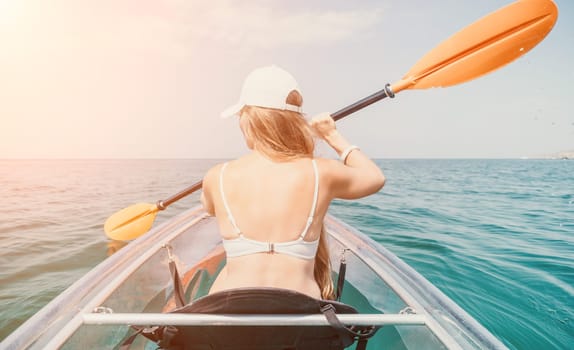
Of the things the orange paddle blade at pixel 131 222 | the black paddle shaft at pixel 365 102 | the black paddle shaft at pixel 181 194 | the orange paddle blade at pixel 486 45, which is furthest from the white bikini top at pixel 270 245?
the orange paddle blade at pixel 131 222

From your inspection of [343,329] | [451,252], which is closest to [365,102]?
[343,329]

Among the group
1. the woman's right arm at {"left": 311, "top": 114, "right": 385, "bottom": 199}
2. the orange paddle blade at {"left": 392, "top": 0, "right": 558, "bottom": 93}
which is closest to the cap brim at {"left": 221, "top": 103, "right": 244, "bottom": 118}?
the woman's right arm at {"left": 311, "top": 114, "right": 385, "bottom": 199}

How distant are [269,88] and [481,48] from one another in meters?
2.33

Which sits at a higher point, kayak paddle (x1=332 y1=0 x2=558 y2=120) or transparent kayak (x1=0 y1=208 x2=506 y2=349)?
kayak paddle (x1=332 y1=0 x2=558 y2=120)

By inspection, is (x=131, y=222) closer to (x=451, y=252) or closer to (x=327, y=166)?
(x=327, y=166)

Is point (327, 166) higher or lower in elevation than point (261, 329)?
higher

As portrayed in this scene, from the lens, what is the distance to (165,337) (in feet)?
3.82

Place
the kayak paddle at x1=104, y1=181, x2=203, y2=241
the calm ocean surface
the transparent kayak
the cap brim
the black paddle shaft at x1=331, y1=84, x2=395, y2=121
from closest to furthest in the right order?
the transparent kayak → the cap brim → the black paddle shaft at x1=331, y1=84, x2=395, y2=121 → the calm ocean surface → the kayak paddle at x1=104, y1=181, x2=203, y2=241

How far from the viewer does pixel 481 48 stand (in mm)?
2693

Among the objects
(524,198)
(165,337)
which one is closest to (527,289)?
(165,337)

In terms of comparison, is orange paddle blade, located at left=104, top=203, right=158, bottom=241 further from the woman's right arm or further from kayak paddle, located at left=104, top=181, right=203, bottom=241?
the woman's right arm

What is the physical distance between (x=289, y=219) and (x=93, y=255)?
17.1ft

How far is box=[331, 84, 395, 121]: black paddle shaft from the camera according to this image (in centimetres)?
255

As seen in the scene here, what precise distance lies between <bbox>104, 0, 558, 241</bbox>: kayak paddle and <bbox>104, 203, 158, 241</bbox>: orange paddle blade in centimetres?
255
